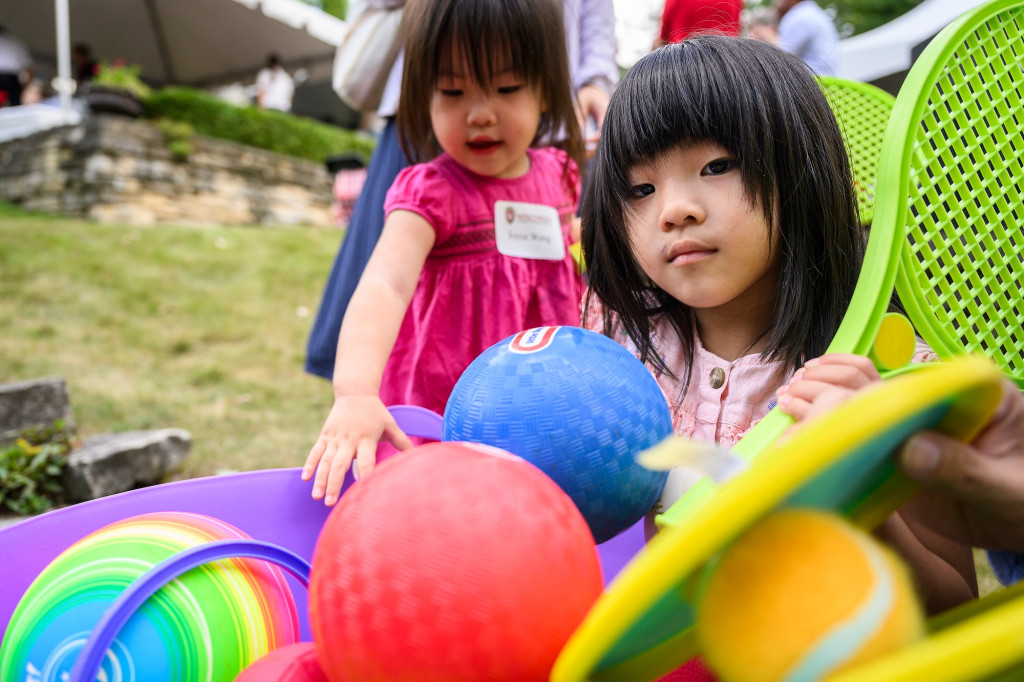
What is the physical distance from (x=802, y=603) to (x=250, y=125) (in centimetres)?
837

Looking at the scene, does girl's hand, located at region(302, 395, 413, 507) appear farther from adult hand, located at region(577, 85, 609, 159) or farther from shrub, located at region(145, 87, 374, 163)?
shrub, located at region(145, 87, 374, 163)

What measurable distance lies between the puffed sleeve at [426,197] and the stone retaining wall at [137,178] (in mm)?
5771

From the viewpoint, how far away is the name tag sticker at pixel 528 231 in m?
1.71

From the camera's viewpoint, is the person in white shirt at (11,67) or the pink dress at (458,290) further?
the person in white shirt at (11,67)

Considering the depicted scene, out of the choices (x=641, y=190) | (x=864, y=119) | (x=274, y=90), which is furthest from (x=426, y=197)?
(x=274, y=90)

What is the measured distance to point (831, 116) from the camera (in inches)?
45.6

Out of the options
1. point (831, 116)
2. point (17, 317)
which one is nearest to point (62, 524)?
point (831, 116)

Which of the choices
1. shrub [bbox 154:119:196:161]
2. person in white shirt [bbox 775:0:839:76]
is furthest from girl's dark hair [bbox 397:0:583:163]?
shrub [bbox 154:119:196:161]

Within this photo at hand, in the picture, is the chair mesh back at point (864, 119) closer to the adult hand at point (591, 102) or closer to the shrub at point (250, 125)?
the adult hand at point (591, 102)

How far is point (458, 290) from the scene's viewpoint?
1.70 metres

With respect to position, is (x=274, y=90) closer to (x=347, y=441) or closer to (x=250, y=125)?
(x=250, y=125)

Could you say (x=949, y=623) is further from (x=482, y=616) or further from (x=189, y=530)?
(x=189, y=530)

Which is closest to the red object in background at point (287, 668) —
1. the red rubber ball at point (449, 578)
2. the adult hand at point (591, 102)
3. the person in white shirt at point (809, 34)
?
the red rubber ball at point (449, 578)

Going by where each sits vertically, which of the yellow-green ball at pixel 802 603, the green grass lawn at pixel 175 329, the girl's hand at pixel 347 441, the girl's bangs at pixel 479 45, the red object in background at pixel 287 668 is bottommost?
the green grass lawn at pixel 175 329
